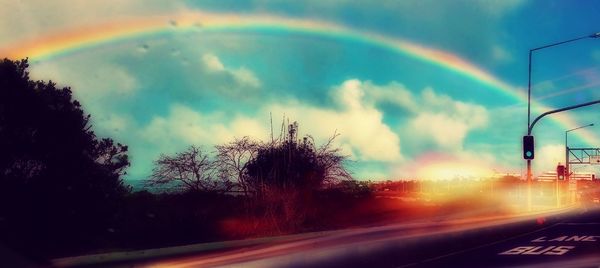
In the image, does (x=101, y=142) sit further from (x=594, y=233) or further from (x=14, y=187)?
(x=594, y=233)

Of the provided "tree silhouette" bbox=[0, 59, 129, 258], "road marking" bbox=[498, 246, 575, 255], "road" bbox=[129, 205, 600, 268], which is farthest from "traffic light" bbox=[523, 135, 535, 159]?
"tree silhouette" bbox=[0, 59, 129, 258]

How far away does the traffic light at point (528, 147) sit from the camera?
33.5 meters

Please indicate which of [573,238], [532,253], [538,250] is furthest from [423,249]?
[573,238]

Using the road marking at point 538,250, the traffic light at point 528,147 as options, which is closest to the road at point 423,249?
the road marking at point 538,250

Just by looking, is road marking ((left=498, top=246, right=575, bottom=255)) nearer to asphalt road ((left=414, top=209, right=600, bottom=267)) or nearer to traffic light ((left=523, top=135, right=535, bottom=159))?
asphalt road ((left=414, top=209, right=600, bottom=267))

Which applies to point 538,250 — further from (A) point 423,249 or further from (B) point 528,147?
(B) point 528,147

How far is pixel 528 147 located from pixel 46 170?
2427 cm

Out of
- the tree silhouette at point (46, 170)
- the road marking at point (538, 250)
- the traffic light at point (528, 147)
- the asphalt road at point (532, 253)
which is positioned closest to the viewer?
the asphalt road at point (532, 253)

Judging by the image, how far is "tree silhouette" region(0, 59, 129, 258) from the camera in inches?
706

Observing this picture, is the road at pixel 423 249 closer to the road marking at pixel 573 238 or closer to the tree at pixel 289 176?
the road marking at pixel 573 238

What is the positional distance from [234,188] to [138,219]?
6708mm

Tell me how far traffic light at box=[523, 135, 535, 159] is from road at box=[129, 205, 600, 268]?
7.25 m

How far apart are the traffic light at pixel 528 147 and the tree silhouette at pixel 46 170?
71.3ft

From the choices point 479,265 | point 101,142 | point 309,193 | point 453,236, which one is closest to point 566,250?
point 453,236
